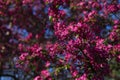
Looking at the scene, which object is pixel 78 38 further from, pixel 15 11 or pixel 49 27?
pixel 15 11

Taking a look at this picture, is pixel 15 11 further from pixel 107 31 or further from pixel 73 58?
pixel 73 58

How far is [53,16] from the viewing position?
9.35 m

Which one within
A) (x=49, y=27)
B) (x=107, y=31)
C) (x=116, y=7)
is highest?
(x=116, y=7)

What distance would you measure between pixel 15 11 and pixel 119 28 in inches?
247

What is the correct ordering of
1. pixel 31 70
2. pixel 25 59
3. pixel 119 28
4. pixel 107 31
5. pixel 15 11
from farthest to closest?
pixel 15 11 → pixel 31 70 → pixel 107 31 → pixel 119 28 → pixel 25 59

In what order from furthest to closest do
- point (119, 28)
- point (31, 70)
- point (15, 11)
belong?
point (15, 11)
point (31, 70)
point (119, 28)

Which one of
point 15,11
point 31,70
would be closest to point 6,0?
point 15,11

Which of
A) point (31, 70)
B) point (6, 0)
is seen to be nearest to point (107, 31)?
point (31, 70)

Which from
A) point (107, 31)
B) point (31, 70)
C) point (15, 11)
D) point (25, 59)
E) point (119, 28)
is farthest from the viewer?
point (15, 11)

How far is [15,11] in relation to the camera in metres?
15.4

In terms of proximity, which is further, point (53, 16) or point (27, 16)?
point (27, 16)

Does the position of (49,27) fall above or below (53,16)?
below

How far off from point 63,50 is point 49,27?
18.0ft

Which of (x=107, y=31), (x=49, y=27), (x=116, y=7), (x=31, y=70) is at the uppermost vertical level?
(x=116, y=7)
